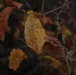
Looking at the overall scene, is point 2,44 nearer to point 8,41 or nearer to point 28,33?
point 8,41

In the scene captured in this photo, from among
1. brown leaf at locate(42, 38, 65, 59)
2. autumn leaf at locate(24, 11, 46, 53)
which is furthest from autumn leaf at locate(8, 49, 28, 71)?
autumn leaf at locate(24, 11, 46, 53)

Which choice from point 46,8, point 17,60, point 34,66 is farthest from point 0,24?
point 46,8

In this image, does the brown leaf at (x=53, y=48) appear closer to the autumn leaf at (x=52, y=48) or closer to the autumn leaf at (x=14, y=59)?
the autumn leaf at (x=52, y=48)

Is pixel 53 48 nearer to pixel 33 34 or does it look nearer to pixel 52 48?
pixel 52 48

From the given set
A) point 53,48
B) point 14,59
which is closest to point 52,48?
point 53,48

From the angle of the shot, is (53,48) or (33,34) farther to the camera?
(53,48)

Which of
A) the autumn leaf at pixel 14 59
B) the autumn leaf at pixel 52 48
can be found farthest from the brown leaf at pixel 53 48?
the autumn leaf at pixel 14 59

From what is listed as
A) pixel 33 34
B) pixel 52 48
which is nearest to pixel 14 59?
pixel 52 48

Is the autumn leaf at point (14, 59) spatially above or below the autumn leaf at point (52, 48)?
below

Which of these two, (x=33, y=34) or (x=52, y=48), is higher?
(x=33, y=34)
